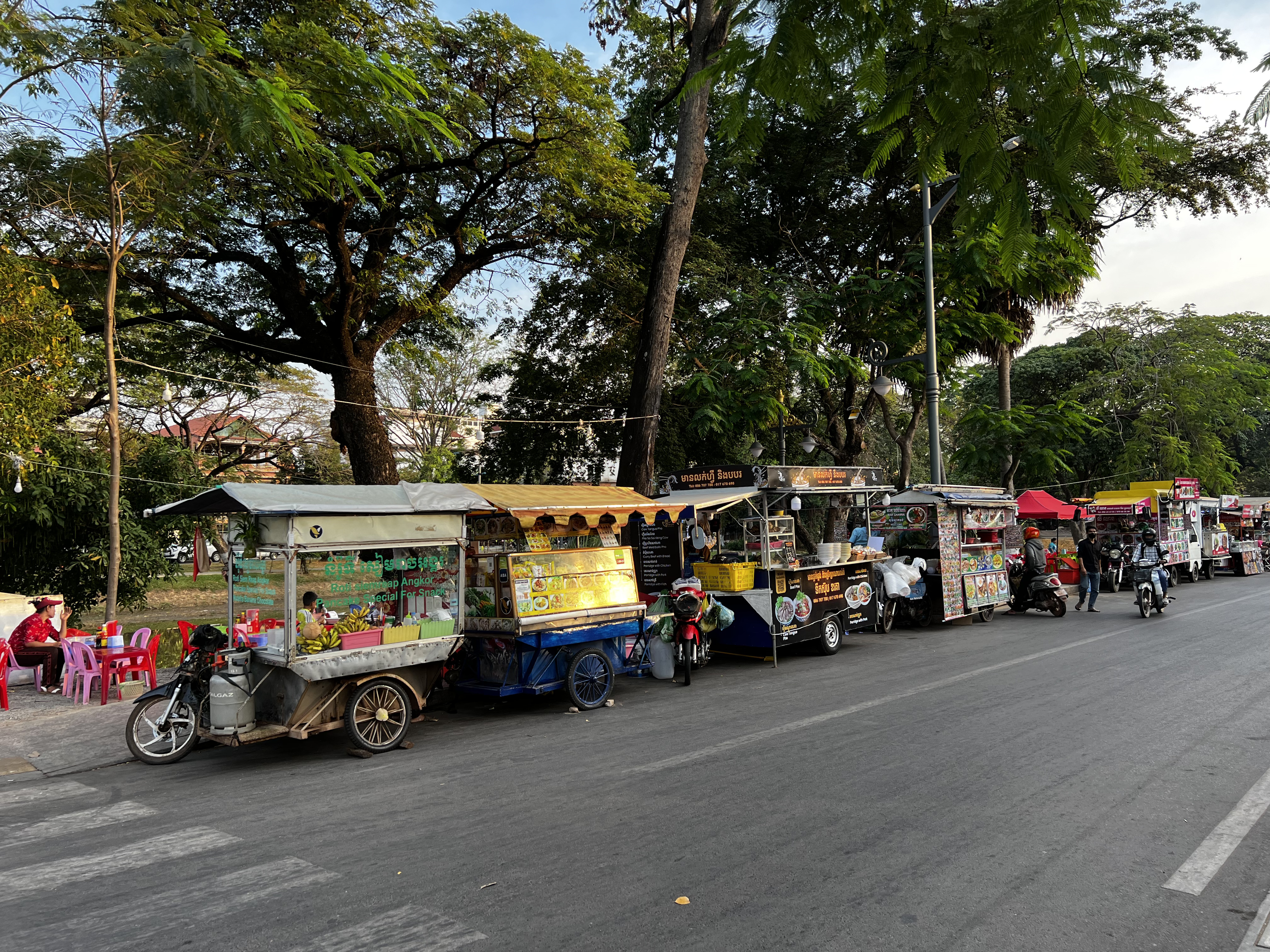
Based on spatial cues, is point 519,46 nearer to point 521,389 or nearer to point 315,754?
point 521,389

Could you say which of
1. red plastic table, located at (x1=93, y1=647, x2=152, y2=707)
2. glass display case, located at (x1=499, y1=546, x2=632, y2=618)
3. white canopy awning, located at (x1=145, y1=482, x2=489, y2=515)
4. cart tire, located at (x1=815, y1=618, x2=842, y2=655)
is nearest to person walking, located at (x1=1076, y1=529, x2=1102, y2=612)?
cart tire, located at (x1=815, y1=618, x2=842, y2=655)

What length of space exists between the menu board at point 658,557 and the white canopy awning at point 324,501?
449 cm

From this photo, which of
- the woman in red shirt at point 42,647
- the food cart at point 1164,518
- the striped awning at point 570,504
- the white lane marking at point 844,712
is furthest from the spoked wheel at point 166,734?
the food cart at point 1164,518

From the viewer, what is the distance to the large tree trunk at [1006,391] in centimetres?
2284

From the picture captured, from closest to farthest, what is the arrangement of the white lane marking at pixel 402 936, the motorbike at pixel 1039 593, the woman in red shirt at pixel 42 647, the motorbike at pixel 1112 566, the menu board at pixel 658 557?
the white lane marking at pixel 402 936 < the woman in red shirt at pixel 42 647 < the menu board at pixel 658 557 < the motorbike at pixel 1039 593 < the motorbike at pixel 1112 566

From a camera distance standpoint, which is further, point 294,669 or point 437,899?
point 294,669

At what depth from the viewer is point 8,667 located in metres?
10.7

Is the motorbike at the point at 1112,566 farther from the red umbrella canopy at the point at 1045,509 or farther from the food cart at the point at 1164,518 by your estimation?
the red umbrella canopy at the point at 1045,509

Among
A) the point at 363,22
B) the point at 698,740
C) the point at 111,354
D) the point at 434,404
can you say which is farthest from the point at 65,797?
the point at 434,404

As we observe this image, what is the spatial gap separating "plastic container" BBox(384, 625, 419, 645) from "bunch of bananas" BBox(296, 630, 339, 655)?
0.49m

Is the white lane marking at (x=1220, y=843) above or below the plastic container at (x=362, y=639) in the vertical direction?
below

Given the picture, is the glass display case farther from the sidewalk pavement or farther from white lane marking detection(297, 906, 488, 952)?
white lane marking detection(297, 906, 488, 952)

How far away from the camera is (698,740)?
7734 millimetres

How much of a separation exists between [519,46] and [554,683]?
12105 millimetres
